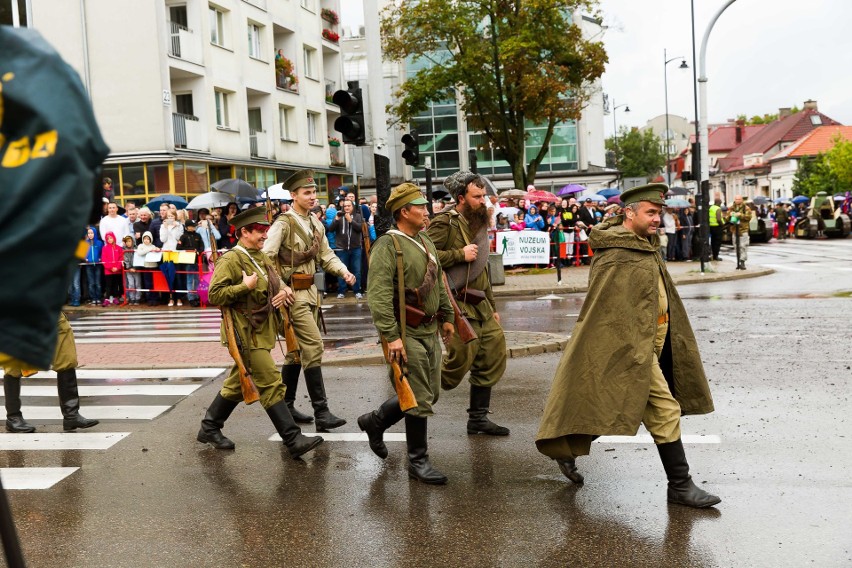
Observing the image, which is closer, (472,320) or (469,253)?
(469,253)

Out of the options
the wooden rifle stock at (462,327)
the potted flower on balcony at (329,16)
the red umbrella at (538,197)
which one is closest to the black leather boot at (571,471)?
the wooden rifle stock at (462,327)

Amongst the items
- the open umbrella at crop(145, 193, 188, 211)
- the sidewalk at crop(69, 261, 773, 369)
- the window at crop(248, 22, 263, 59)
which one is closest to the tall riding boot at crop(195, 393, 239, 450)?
the sidewalk at crop(69, 261, 773, 369)

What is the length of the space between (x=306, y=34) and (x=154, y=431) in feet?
123

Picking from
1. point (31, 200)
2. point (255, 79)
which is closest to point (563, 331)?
point (31, 200)

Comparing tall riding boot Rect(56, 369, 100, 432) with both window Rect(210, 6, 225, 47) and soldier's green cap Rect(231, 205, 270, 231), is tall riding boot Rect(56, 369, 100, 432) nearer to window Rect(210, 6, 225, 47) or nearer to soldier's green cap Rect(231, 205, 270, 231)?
soldier's green cap Rect(231, 205, 270, 231)

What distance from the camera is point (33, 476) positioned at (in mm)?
6465

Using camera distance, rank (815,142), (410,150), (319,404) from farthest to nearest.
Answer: (815,142) → (410,150) → (319,404)

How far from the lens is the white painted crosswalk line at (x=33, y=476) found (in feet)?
20.4

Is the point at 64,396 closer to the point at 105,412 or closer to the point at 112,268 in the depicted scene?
the point at 105,412

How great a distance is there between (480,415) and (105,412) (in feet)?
11.4

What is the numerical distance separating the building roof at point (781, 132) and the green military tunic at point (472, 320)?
104226 mm

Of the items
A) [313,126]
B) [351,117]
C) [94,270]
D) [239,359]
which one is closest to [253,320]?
A: [239,359]

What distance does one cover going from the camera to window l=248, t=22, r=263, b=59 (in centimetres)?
3772

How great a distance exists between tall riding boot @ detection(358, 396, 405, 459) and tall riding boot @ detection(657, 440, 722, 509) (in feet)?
5.68
